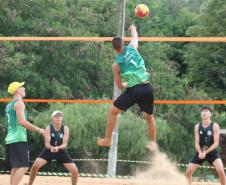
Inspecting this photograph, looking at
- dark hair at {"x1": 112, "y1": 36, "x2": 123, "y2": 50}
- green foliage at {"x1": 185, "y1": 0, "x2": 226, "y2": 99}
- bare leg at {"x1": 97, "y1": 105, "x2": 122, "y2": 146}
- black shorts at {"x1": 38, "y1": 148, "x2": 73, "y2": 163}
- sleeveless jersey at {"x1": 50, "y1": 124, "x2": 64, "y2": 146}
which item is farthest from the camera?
green foliage at {"x1": 185, "y1": 0, "x2": 226, "y2": 99}

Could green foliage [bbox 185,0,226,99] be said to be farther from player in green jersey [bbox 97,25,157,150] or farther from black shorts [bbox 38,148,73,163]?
player in green jersey [bbox 97,25,157,150]

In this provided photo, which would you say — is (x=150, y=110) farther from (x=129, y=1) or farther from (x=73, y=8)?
(x=129, y=1)

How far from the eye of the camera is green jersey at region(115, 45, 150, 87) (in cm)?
908

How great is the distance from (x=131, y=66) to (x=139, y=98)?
1.30ft

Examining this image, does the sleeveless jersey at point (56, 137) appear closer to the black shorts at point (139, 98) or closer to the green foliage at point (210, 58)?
the black shorts at point (139, 98)

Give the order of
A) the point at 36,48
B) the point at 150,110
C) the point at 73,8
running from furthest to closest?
the point at 73,8 < the point at 36,48 < the point at 150,110

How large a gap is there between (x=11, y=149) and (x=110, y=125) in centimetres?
125

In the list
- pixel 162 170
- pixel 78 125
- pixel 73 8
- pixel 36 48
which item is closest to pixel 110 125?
pixel 162 170

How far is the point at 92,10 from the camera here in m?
33.7

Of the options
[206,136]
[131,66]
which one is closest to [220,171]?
[206,136]

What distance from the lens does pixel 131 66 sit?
29.8ft

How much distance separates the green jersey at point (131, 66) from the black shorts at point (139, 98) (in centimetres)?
7

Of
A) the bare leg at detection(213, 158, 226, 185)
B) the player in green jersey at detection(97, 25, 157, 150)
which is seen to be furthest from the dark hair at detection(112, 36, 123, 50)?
the bare leg at detection(213, 158, 226, 185)

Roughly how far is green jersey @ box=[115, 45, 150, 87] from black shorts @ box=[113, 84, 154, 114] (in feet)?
0.24
